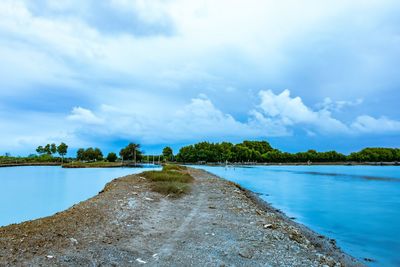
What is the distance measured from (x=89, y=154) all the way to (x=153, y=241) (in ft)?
537

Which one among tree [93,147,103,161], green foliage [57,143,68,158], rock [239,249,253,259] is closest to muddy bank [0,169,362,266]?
rock [239,249,253,259]

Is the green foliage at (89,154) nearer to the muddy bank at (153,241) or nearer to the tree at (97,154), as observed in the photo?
the tree at (97,154)

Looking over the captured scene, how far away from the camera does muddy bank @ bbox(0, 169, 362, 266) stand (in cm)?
919

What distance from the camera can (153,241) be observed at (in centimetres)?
1122

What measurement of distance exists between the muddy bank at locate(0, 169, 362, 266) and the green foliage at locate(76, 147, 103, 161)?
15742cm

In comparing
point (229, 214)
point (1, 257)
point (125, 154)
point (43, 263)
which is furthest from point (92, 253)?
point (125, 154)

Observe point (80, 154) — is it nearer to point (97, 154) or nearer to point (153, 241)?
point (97, 154)

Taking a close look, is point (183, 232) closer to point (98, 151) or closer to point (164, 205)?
Result: point (164, 205)

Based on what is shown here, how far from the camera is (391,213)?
3219 cm

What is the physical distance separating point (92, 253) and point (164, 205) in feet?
33.4

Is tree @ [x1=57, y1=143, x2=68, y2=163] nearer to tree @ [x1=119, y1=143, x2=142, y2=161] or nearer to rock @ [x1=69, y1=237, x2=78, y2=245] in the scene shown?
tree @ [x1=119, y1=143, x2=142, y2=161]


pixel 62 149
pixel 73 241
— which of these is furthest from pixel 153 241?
pixel 62 149

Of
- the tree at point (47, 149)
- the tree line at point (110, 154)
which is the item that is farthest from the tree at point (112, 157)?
the tree at point (47, 149)

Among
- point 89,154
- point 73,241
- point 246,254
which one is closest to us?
point 246,254
